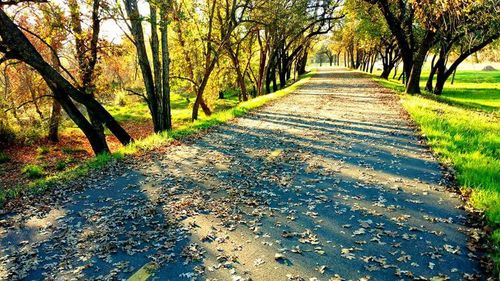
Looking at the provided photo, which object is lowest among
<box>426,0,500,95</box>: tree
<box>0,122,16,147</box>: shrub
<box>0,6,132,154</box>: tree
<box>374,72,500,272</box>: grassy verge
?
<box>0,122,16,147</box>: shrub

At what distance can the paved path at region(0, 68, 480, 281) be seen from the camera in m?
5.38

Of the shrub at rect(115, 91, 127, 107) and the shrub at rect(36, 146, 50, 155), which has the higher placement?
the shrub at rect(115, 91, 127, 107)

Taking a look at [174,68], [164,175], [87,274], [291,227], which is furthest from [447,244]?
[174,68]

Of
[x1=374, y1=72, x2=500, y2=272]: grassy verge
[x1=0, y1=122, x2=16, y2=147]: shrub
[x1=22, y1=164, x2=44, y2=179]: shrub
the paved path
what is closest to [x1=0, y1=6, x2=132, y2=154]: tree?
the paved path

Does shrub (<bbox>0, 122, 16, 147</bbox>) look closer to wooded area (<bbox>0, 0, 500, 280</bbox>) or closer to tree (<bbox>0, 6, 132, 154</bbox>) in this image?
wooded area (<bbox>0, 0, 500, 280</bbox>)

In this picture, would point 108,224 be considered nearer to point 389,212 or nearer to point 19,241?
point 19,241

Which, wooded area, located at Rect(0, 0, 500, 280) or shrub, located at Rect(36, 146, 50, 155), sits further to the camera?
shrub, located at Rect(36, 146, 50, 155)

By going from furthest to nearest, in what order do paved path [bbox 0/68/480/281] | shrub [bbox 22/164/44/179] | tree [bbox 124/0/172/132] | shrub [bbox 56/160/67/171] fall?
shrub [bbox 56/160/67/171]
shrub [bbox 22/164/44/179]
tree [bbox 124/0/172/132]
paved path [bbox 0/68/480/281]

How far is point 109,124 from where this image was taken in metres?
15.0

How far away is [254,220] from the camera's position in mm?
6863

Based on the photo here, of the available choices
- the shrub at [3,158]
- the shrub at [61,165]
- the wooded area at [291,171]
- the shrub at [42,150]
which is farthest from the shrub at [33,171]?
the shrub at [42,150]

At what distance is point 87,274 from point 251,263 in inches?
97.8

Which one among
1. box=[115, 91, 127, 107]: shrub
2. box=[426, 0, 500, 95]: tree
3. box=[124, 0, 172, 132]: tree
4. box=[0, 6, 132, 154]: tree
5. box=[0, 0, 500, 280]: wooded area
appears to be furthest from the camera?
box=[115, 91, 127, 107]: shrub

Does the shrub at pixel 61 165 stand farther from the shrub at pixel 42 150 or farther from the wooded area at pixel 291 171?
the shrub at pixel 42 150
